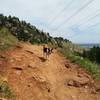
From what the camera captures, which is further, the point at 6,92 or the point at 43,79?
the point at 43,79

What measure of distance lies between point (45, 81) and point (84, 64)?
26.9 ft

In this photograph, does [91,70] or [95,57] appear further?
[95,57]

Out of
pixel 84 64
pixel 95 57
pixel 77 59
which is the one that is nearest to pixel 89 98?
pixel 84 64

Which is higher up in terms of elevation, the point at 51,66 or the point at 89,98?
the point at 51,66

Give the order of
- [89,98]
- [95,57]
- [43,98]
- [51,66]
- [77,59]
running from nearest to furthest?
[43,98], [89,98], [51,66], [77,59], [95,57]

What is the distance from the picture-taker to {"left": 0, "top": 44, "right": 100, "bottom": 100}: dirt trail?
2445 centimetres

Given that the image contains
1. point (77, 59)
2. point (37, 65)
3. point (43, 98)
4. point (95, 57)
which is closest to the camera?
point (43, 98)

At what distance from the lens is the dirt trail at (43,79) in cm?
2445

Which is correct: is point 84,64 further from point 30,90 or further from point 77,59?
point 30,90

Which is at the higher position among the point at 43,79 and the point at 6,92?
the point at 43,79

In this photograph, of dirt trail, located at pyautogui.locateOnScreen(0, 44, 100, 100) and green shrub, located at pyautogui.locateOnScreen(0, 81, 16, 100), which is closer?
green shrub, located at pyautogui.locateOnScreen(0, 81, 16, 100)

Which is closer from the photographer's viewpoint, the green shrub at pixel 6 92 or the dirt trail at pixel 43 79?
the green shrub at pixel 6 92

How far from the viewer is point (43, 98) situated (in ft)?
77.7

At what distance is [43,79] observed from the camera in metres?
26.8
